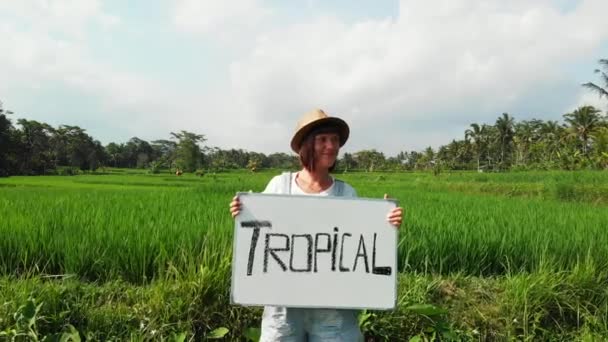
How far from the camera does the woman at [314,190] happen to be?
1.63 meters

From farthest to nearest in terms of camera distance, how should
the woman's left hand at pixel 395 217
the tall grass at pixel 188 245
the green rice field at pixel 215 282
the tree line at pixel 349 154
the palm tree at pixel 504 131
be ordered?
the palm tree at pixel 504 131, the tree line at pixel 349 154, the tall grass at pixel 188 245, the green rice field at pixel 215 282, the woman's left hand at pixel 395 217

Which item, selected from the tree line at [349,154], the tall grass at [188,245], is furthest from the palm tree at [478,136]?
the tall grass at [188,245]

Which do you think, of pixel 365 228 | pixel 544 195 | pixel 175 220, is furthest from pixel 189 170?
pixel 365 228

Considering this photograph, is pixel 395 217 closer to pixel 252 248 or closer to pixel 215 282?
pixel 252 248

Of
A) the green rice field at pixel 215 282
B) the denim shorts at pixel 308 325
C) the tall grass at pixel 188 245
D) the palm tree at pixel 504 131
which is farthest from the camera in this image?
the palm tree at pixel 504 131

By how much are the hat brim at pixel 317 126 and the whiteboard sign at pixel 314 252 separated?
259 mm

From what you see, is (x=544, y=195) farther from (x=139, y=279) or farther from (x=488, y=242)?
(x=139, y=279)

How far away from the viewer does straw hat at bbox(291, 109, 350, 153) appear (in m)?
1.73

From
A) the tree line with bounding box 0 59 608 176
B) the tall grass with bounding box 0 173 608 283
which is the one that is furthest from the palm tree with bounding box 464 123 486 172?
the tall grass with bounding box 0 173 608 283

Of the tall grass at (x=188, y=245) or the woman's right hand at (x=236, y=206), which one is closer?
the woman's right hand at (x=236, y=206)

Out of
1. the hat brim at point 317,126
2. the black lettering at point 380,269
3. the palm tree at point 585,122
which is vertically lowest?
the black lettering at point 380,269

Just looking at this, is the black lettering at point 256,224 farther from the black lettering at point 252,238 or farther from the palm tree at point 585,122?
the palm tree at point 585,122

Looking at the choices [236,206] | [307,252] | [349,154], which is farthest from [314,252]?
[349,154]

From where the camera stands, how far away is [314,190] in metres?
1.78
